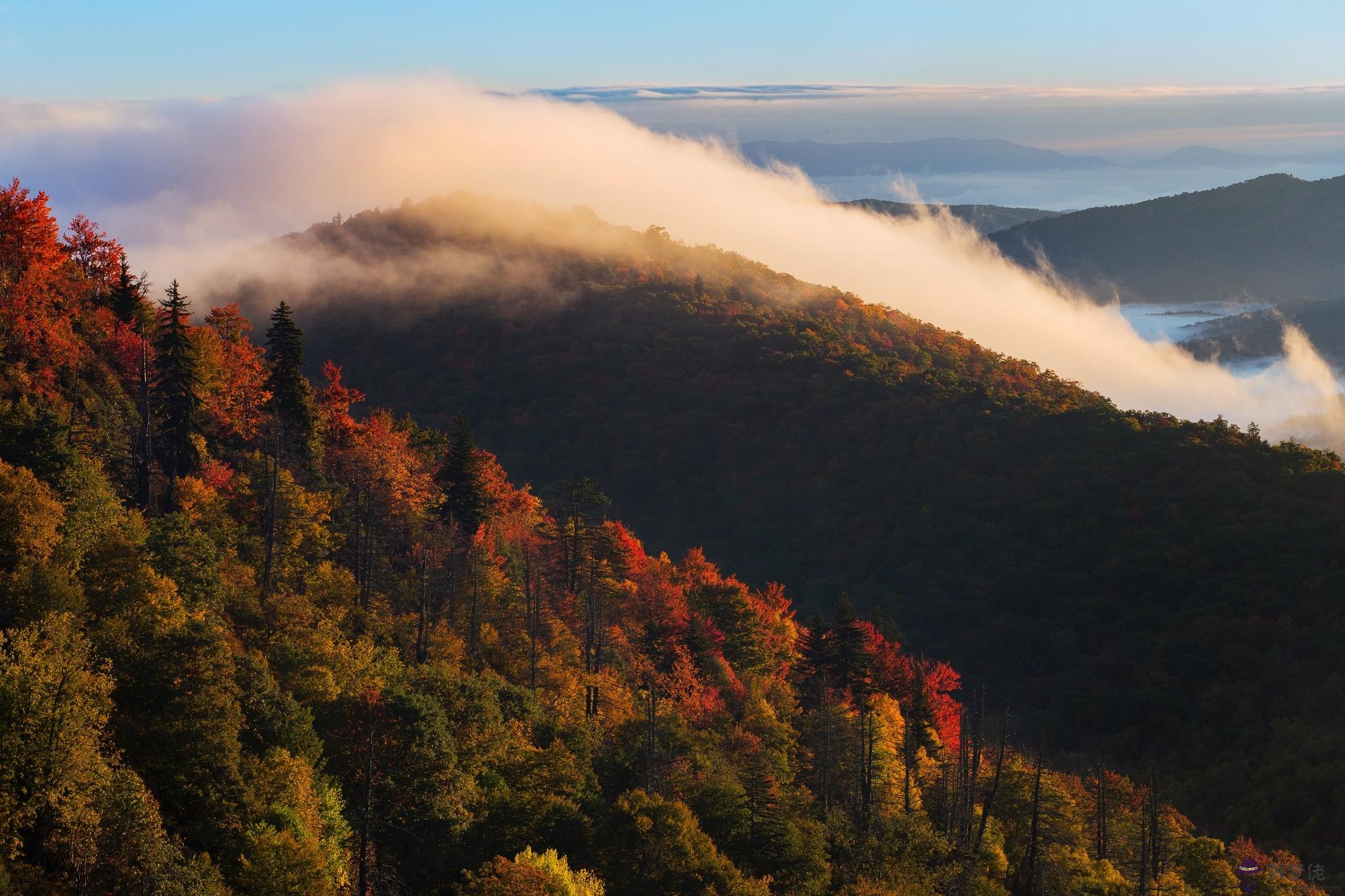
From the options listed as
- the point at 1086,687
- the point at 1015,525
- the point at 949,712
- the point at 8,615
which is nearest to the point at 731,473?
the point at 1015,525

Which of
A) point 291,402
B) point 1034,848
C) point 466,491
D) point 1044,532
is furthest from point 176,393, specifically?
point 1044,532

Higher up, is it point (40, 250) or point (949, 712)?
point (40, 250)

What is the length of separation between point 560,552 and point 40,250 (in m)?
35.8

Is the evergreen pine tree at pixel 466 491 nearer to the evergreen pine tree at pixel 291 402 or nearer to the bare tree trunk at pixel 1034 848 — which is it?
the evergreen pine tree at pixel 291 402

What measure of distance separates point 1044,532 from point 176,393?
3992 inches

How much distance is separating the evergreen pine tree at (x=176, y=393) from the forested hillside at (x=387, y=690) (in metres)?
0.18

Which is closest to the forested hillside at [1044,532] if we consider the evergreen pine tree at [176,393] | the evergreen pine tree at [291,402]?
the evergreen pine tree at [291,402]

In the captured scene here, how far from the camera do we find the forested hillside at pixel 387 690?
4056 cm

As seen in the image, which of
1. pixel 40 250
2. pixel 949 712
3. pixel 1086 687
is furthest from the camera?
pixel 1086 687

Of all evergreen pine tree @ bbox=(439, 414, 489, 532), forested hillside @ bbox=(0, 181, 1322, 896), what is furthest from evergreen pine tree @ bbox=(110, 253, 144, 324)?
evergreen pine tree @ bbox=(439, 414, 489, 532)

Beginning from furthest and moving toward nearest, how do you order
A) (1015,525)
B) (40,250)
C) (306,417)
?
(1015,525)
(306,417)
(40,250)

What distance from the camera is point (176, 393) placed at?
6600 cm

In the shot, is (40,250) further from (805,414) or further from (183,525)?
(805,414)

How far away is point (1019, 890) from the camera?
208 ft
